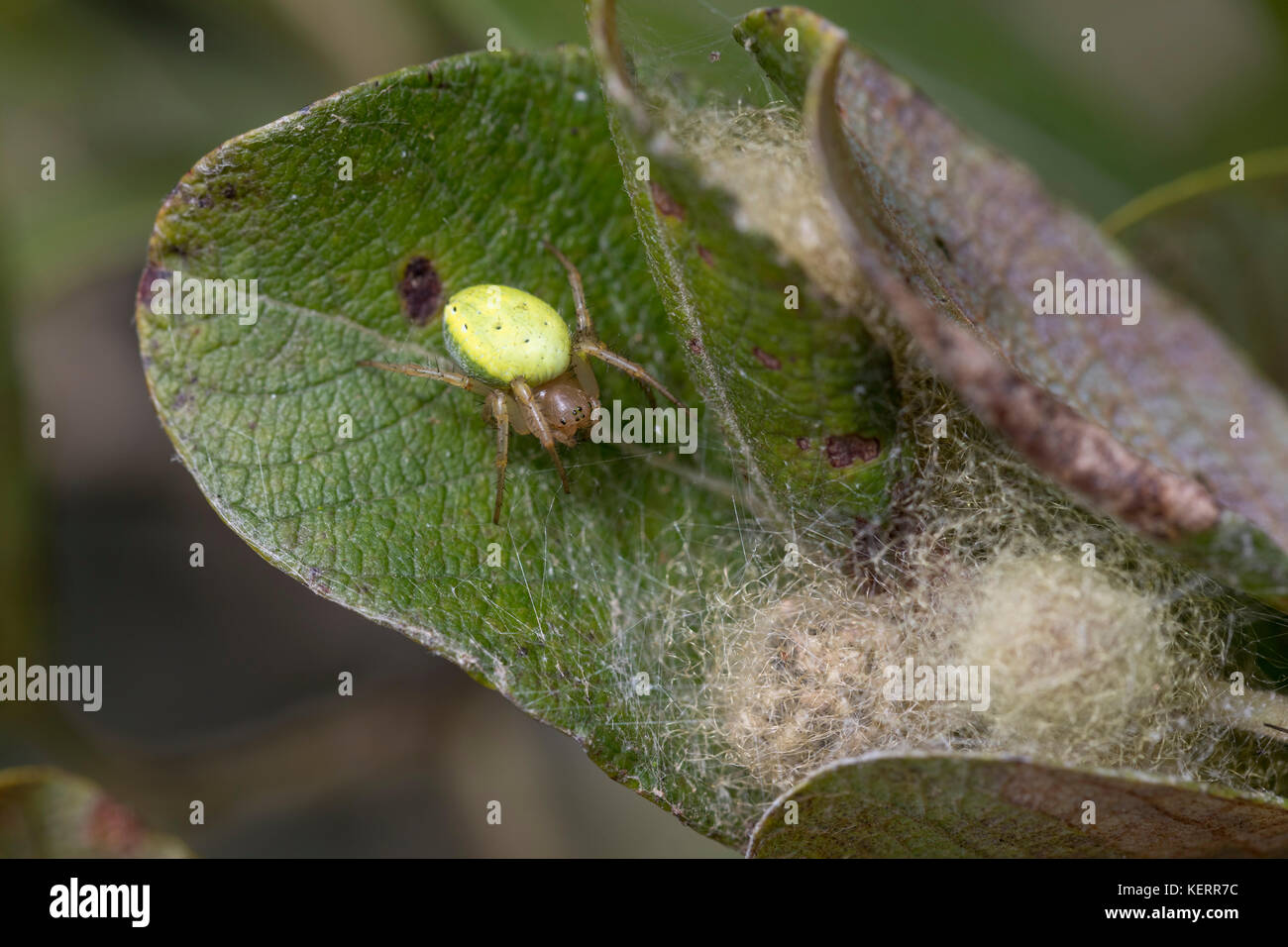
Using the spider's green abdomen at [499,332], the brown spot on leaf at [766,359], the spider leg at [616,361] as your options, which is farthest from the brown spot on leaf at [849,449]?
the spider's green abdomen at [499,332]

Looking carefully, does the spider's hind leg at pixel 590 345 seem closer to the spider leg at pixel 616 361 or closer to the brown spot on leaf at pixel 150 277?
the spider leg at pixel 616 361

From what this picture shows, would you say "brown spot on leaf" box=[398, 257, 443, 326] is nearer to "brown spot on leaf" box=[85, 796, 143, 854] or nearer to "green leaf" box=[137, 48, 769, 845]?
"green leaf" box=[137, 48, 769, 845]

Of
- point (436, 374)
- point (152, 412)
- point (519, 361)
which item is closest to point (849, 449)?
point (519, 361)

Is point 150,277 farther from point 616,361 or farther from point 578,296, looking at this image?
point 616,361

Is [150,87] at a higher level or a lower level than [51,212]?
higher

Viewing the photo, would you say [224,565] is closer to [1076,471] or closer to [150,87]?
[150,87]

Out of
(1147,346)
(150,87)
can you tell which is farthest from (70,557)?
(1147,346)

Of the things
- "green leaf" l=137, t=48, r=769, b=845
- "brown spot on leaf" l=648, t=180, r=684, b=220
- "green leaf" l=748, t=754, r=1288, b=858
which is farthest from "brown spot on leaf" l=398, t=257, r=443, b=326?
"green leaf" l=748, t=754, r=1288, b=858

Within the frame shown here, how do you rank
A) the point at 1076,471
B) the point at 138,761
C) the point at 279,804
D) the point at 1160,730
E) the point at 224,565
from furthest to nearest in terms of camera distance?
the point at 224,565, the point at 279,804, the point at 138,761, the point at 1160,730, the point at 1076,471
